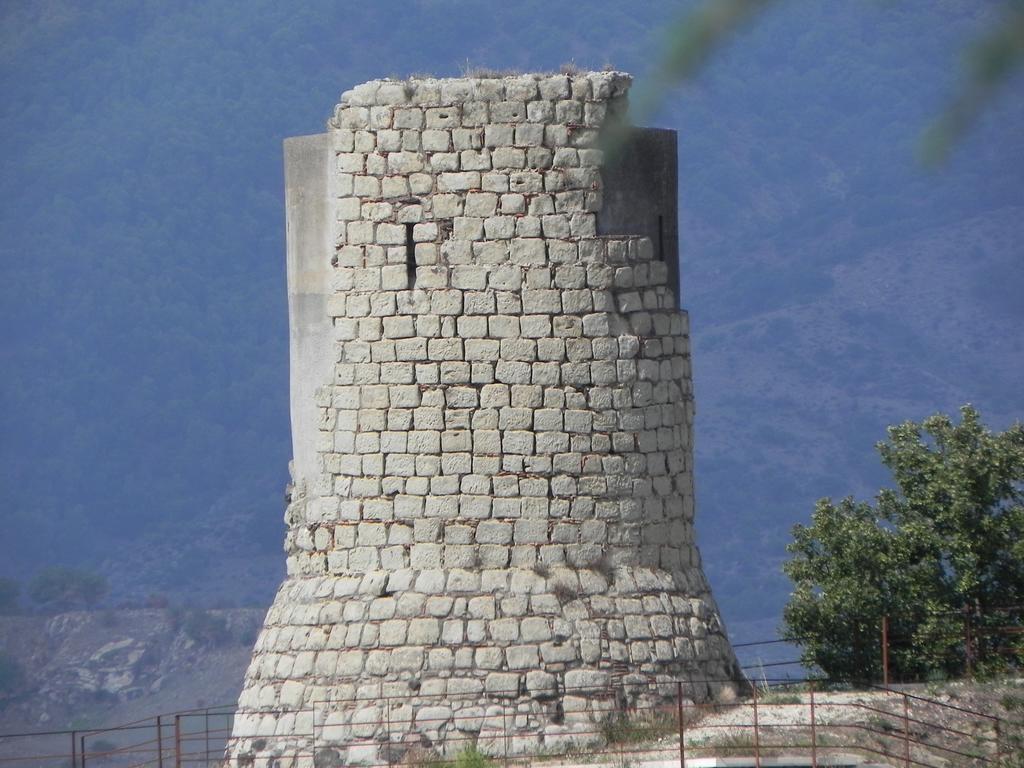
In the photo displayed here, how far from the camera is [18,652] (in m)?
67.9

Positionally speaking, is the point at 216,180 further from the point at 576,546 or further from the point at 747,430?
the point at 576,546

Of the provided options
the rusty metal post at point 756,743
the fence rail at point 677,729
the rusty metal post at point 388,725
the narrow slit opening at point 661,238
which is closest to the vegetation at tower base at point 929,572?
the fence rail at point 677,729

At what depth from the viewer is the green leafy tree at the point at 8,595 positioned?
71250mm

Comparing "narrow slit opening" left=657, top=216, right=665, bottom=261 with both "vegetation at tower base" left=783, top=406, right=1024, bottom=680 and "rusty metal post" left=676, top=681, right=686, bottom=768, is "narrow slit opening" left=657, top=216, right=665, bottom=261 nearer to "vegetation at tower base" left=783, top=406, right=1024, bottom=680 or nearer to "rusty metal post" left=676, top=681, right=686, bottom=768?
"rusty metal post" left=676, top=681, right=686, bottom=768

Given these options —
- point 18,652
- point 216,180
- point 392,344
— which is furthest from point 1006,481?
point 216,180

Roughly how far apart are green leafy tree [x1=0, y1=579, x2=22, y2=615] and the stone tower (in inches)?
2303

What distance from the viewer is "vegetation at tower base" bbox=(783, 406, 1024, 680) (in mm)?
16828

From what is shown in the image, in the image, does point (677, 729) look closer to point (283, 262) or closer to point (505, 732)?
point (505, 732)

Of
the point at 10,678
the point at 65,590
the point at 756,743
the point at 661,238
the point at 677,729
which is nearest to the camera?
the point at 756,743

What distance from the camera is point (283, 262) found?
9131 cm

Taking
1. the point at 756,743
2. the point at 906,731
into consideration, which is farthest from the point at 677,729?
the point at 906,731

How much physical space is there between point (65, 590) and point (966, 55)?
70.3 meters

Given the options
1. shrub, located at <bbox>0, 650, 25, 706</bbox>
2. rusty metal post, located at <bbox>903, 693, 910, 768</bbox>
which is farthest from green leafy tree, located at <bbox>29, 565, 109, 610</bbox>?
rusty metal post, located at <bbox>903, 693, 910, 768</bbox>

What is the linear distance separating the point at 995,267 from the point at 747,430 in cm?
1239
